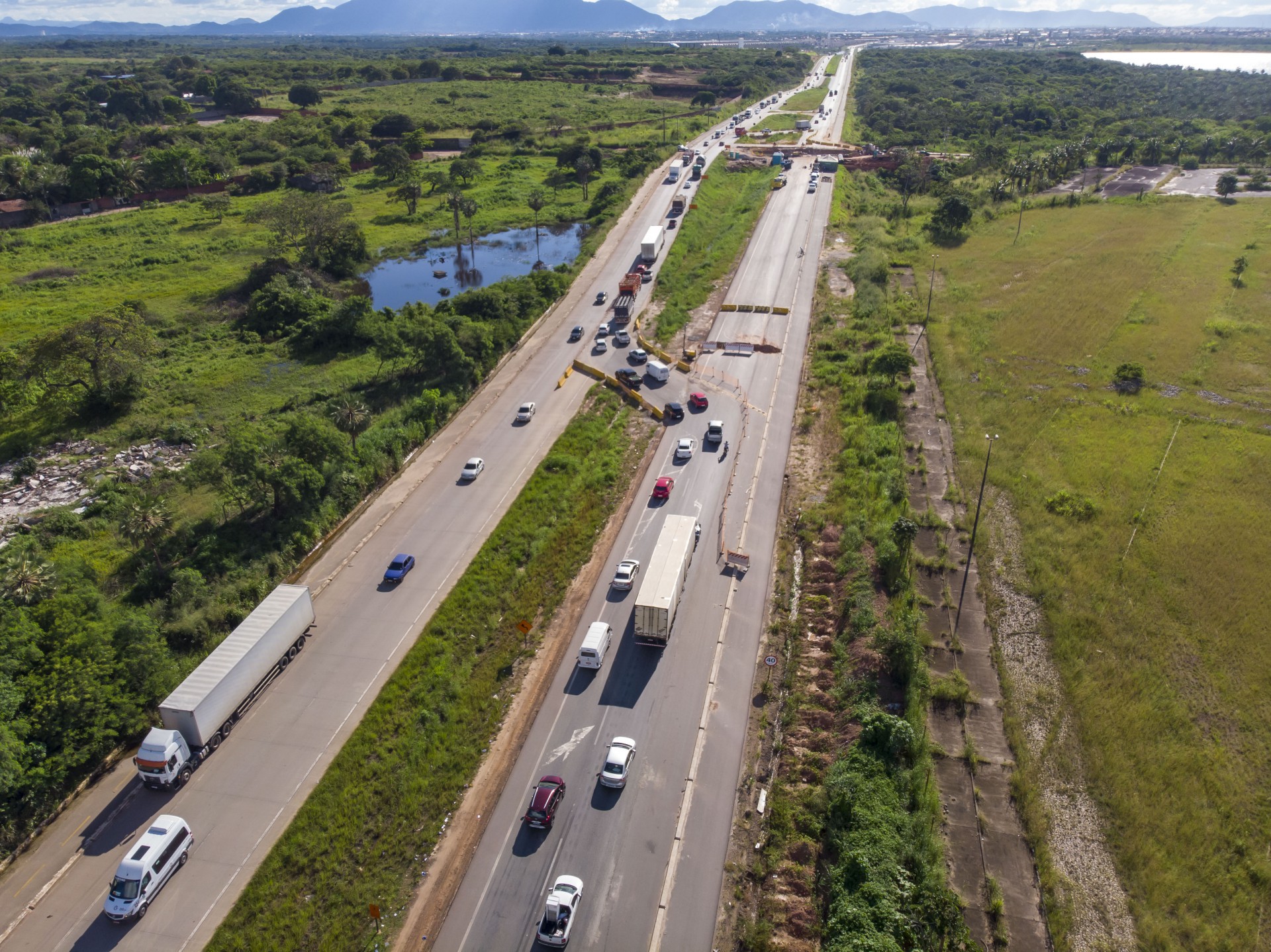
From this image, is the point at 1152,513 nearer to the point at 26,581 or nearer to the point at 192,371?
the point at 26,581

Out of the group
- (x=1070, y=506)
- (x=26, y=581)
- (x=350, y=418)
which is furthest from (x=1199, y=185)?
(x=26, y=581)

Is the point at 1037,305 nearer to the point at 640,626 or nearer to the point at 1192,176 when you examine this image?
the point at 640,626

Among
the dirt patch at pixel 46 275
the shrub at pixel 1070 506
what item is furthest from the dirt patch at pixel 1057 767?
the dirt patch at pixel 46 275

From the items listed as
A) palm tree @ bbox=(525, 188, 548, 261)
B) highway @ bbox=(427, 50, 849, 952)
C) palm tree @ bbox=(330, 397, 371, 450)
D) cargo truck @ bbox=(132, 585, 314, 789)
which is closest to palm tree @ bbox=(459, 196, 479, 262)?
palm tree @ bbox=(525, 188, 548, 261)

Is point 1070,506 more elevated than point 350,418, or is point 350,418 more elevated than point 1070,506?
point 350,418

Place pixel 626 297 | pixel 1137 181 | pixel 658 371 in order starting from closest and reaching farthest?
pixel 658 371
pixel 626 297
pixel 1137 181

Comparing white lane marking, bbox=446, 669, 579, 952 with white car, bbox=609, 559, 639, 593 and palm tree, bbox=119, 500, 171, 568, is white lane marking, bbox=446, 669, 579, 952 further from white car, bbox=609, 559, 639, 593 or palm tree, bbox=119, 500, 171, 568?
palm tree, bbox=119, 500, 171, 568

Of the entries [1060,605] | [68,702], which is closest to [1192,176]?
[1060,605]
